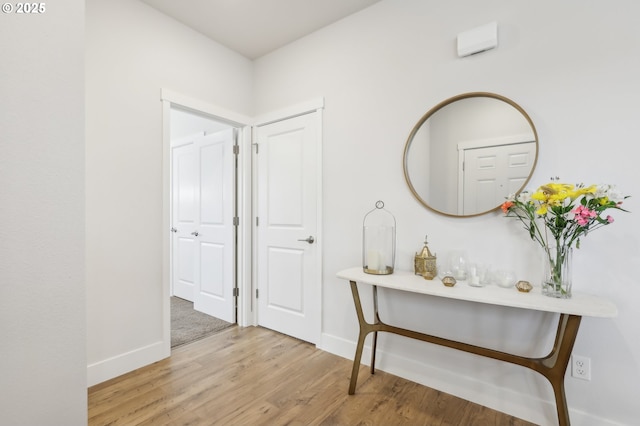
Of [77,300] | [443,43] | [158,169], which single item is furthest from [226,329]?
[443,43]

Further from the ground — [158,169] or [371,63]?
[371,63]

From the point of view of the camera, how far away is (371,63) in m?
2.34

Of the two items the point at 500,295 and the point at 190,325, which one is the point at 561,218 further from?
the point at 190,325

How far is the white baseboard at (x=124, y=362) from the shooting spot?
2035 millimetres

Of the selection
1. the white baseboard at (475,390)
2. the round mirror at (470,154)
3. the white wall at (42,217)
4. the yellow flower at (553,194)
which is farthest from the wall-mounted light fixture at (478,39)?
the white baseboard at (475,390)

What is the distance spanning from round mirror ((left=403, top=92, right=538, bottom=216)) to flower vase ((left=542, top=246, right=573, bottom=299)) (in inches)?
16.3

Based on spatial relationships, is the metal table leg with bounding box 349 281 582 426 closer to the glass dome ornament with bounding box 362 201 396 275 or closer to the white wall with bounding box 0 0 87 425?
the glass dome ornament with bounding box 362 201 396 275

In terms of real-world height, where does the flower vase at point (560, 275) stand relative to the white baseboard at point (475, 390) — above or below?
above

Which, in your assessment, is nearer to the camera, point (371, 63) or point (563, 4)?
point (563, 4)

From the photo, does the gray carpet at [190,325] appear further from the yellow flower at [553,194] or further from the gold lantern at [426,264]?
the yellow flower at [553,194]

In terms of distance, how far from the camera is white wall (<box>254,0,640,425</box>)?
1.52m

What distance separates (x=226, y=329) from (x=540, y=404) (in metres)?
2.55

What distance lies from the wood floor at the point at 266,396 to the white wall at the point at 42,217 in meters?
0.95

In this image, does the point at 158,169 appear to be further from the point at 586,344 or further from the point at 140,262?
the point at 586,344
